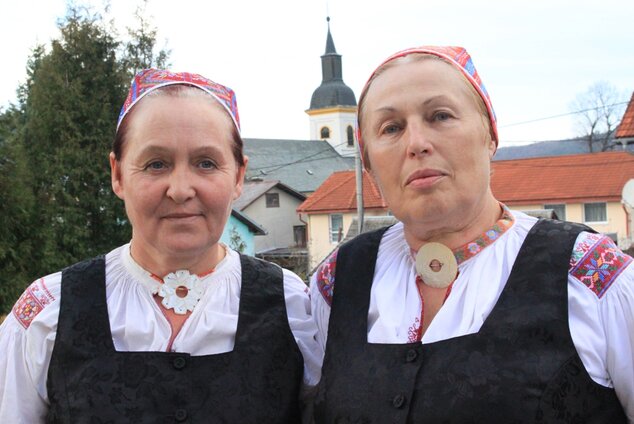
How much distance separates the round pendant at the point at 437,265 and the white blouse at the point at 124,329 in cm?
47

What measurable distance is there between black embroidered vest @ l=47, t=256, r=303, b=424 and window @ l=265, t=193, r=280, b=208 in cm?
3295

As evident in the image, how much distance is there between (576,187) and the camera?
2600 centimetres

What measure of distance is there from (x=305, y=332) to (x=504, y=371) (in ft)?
2.41

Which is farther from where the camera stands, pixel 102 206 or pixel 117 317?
pixel 102 206

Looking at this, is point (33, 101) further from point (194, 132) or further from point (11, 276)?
point (194, 132)

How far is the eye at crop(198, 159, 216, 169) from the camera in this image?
208cm

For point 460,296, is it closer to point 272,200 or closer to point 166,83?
point 166,83

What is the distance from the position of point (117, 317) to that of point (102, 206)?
9.26m

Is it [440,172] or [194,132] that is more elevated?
[194,132]

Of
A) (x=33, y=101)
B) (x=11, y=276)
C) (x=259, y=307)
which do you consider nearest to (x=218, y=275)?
(x=259, y=307)

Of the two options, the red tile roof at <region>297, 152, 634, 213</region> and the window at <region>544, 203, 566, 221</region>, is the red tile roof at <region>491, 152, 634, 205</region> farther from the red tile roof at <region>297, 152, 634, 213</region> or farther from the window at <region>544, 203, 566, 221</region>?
the window at <region>544, 203, 566, 221</region>

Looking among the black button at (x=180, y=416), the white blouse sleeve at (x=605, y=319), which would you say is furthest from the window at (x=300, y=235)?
the white blouse sleeve at (x=605, y=319)

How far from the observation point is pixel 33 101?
439 inches

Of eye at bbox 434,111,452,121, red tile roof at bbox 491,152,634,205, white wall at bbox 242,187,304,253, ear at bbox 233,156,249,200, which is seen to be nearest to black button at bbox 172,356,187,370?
ear at bbox 233,156,249,200
